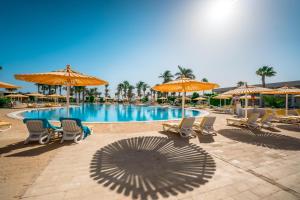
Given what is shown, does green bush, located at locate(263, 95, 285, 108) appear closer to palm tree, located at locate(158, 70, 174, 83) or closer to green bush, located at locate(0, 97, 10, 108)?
palm tree, located at locate(158, 70, 174, 83)

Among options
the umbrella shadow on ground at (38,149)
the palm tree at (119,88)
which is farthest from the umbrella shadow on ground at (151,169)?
the palm tree at (119,88)

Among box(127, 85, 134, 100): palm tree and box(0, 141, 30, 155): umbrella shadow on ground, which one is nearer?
box(0, 141, 30, 155): umbrella shadow on ground

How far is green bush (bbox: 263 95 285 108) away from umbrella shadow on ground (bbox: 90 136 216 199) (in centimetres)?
3407

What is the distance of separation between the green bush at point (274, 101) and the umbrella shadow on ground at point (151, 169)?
3407cm

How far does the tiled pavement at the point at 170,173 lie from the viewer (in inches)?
100.0

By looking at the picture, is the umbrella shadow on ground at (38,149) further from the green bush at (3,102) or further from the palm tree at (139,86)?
the palm tree at (139,86)

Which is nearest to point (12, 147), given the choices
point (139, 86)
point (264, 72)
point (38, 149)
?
point (38, 149)

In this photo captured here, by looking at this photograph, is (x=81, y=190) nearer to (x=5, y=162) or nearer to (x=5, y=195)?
(x=5, y=195)

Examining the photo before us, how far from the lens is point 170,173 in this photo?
327 cm

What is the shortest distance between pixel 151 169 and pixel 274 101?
37.3 m

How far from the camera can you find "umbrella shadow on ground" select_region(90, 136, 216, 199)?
269 cm

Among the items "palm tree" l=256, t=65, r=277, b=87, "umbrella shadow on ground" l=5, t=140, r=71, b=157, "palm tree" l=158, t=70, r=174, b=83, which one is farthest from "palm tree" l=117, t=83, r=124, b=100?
"umbrella shadow on ground" l=5, t=140, r=71, b=157

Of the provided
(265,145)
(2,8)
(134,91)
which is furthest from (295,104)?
(134,91)

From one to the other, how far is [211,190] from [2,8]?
16406mm
